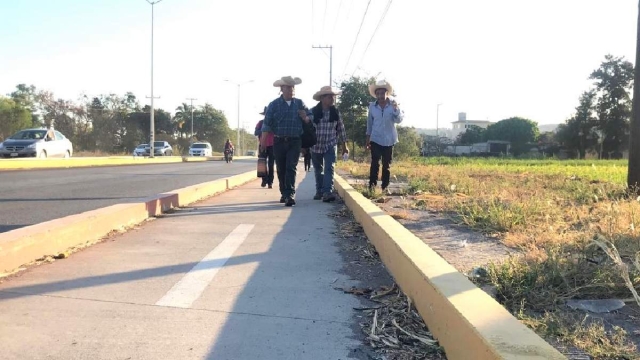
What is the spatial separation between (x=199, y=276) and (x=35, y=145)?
68.3 ft

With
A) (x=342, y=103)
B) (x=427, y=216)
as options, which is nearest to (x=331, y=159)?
(x=427, y=216)

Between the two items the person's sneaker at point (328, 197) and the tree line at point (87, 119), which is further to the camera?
the tree line at point (87, 119)

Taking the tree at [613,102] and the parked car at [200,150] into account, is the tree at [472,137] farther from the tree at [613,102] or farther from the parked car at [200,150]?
the parked car at [200,150]

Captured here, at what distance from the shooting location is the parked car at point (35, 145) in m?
21.4

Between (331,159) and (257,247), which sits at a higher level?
(331,159)

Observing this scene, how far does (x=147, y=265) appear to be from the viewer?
4129 mm

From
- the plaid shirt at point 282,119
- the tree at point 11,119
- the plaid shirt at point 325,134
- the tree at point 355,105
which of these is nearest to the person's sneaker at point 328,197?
the plaid shirt at point 325,134

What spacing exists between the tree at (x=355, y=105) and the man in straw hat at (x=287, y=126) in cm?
2137

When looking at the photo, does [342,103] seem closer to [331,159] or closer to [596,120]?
[331,159]

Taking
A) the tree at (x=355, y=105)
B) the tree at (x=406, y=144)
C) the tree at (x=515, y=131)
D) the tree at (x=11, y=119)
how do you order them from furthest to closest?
the tree at (x=515, y=131), the tree at (x=11, y=119), the tree at (x=355, y=105), the tree at (x=406, y=144)

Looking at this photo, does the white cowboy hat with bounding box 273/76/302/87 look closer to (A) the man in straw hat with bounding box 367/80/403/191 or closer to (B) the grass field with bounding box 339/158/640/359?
(A) the man in straw hat with bounding box 367/80/403/191

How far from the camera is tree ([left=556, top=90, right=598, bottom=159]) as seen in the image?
62.2 m

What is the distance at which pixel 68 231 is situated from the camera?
4.49 meters

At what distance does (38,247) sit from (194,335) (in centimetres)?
209
